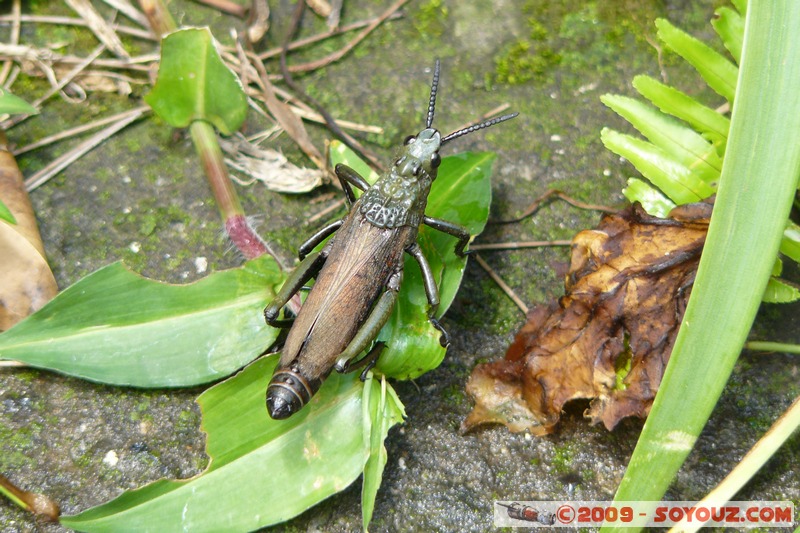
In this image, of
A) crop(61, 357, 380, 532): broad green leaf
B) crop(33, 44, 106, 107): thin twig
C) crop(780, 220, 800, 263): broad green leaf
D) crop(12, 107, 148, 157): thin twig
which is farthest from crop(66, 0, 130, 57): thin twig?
crop(780, 220, 800, 263): broad green leaf

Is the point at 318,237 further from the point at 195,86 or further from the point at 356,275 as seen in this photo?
the point at 195,86

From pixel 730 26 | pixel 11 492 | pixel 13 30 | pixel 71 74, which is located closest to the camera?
pixel 11 492

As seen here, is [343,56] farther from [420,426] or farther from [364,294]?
[420,426]

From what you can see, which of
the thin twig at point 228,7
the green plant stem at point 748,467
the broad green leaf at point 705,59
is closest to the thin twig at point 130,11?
the thin twig at point 228,7

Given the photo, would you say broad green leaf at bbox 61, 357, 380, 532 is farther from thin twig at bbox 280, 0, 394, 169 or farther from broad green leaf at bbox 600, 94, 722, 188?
broad green leaf at bbox 600, 94, 722, 188

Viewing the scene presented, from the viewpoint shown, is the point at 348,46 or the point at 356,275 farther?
the point at 348,46

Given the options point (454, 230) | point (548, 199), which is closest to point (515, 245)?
point (548, 199)

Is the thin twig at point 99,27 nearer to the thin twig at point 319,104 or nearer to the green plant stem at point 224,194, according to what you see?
the green plant stem at point 224,194
